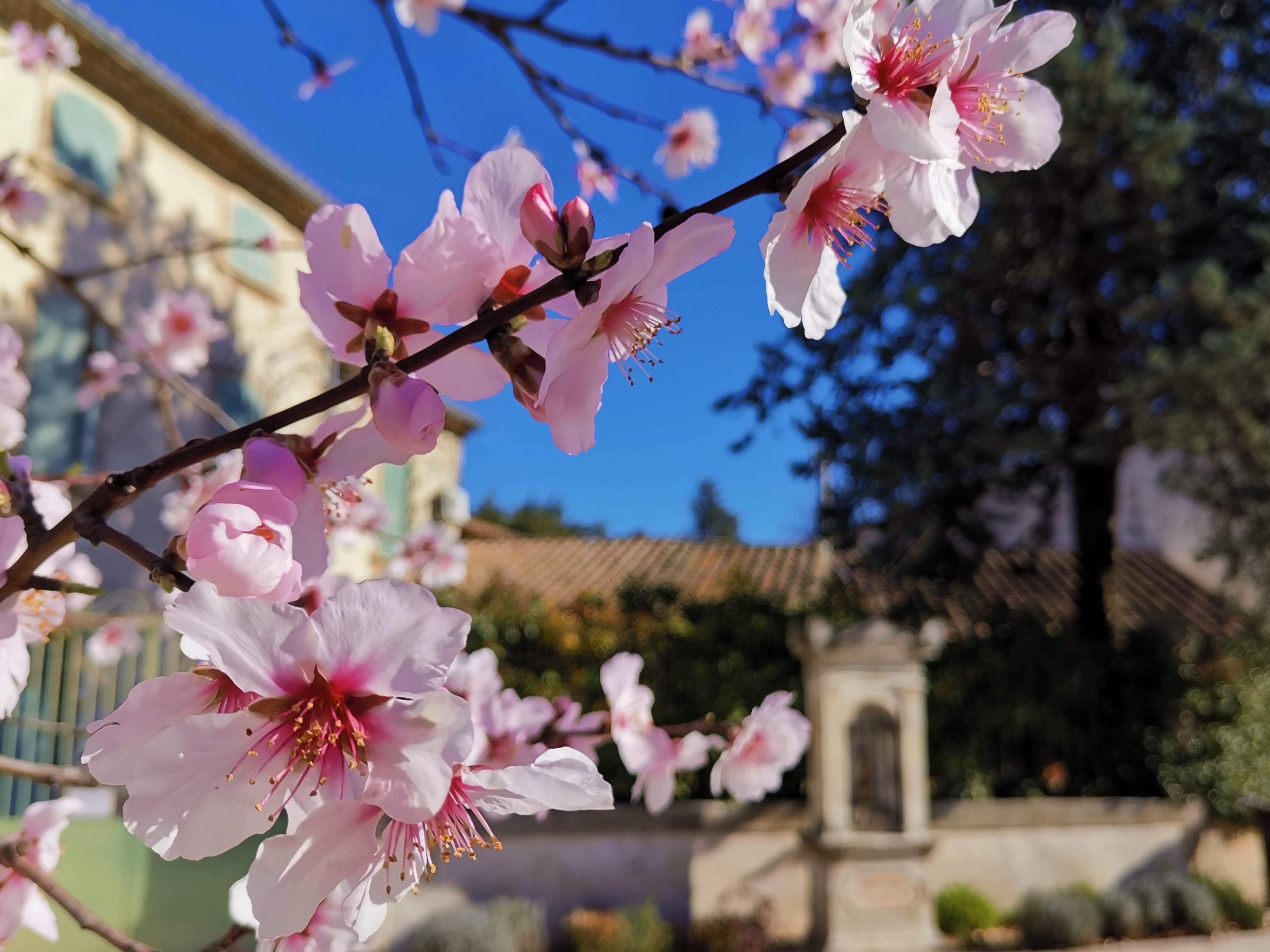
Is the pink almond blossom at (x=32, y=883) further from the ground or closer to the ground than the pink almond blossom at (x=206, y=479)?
closer to the ground

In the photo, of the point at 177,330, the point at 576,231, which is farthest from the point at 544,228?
the point at 177,330

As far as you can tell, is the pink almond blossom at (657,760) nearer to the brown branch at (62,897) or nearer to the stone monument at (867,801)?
the brown branch at (62,897)

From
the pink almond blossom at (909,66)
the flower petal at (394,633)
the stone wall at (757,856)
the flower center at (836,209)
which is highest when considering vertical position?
the pink almond blossom at (909,66)

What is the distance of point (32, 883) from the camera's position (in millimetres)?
938

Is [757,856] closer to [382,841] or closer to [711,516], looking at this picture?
[382,841]

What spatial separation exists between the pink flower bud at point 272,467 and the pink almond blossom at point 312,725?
7cm

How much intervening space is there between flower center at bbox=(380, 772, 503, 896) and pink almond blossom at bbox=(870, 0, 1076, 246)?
487mm

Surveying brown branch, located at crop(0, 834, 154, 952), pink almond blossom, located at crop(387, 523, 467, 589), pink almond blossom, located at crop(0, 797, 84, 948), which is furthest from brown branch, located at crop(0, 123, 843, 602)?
pink almond blossom, located at crop(387, 523, 467, 589)

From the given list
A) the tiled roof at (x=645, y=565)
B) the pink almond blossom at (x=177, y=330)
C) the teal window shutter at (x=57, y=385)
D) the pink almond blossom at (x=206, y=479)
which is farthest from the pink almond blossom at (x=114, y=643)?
the tiled roof at (x=645, y=565)

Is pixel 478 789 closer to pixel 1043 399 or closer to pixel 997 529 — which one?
pixel 1043 399

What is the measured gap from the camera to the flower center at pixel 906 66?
61 centimetres

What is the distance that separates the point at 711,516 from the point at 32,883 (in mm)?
36764

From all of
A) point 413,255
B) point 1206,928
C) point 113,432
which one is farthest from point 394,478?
point 413,255

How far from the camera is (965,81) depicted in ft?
2.10
